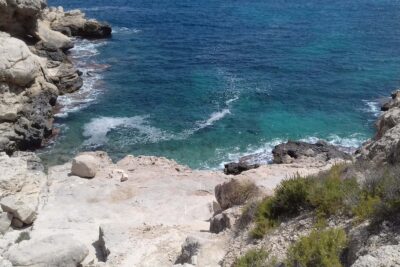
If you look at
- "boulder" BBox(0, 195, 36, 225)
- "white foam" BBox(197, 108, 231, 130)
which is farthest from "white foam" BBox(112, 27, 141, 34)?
"boulder" BBox(0, 195, 36, 225)

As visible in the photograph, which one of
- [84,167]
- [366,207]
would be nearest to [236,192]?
[366,207]

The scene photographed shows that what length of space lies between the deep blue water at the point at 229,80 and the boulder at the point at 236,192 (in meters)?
14.4

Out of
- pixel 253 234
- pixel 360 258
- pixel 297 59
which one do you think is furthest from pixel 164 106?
pixel 360 258

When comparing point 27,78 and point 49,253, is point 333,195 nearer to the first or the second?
point 49,253

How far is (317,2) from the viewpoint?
87.9 metres

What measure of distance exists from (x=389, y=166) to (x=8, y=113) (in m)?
30.5

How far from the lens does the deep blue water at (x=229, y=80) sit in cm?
4241

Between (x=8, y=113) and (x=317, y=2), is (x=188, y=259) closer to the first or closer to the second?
(x=8, y=113)

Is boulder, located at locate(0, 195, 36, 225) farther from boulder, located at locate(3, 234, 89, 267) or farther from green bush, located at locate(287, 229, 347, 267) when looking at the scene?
green bush, located at locate(287, 229, 347, 267)

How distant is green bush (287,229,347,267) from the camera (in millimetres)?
12727

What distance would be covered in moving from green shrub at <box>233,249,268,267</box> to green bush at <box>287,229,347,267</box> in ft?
3.47

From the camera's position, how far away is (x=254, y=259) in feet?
48.4

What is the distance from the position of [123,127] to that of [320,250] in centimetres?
3265

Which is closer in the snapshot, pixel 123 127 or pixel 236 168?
pixel 236 168
